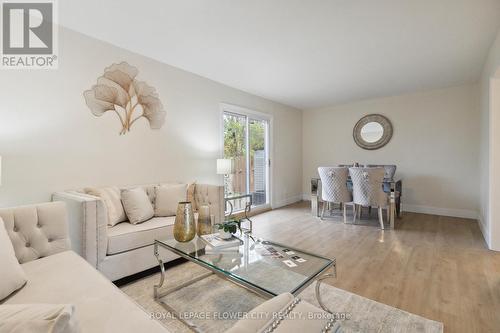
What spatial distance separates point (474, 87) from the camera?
415cm

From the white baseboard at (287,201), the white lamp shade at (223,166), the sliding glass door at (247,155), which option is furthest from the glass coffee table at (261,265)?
the white baseboard at (287,201)

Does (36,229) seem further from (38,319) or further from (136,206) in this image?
(38,319)

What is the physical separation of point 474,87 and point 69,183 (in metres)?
6.22

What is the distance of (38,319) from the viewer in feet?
1.62

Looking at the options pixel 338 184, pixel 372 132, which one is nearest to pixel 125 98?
pixel 338 184

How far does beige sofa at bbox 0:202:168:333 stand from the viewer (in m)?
0.94

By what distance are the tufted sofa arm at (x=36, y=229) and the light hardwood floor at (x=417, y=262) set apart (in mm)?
2192

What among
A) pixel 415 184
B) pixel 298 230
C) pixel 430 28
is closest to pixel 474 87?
pixel 415 184

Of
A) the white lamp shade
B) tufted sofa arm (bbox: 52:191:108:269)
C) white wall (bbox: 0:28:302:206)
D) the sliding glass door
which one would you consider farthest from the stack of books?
the sliding glass door

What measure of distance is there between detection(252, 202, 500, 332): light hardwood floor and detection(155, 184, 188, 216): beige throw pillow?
1.30 metres

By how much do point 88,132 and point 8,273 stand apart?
181cm

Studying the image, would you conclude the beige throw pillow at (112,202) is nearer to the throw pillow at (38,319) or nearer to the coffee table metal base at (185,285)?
the coffee table metal base at (185,285)

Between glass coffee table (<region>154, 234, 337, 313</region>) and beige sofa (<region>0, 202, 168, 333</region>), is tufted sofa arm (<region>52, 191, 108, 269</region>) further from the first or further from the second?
glass coffee table (<region>154, 234, 337, 313</region>)

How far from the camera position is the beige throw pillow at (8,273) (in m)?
1.06
